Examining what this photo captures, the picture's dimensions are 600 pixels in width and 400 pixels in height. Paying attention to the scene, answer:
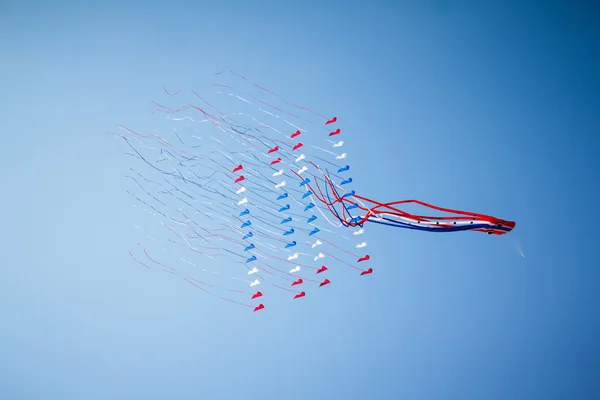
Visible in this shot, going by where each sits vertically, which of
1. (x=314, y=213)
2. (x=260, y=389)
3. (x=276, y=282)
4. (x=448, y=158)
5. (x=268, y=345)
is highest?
(x=448, y=158)

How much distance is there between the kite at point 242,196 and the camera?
268cm

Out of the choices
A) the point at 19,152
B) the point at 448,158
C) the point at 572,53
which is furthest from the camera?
the point at 572,53

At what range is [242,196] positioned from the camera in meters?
2.71

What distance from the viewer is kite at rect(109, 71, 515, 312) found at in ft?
8.80

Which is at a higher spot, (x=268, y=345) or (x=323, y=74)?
(x=323, y=74)

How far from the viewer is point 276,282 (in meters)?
2.75

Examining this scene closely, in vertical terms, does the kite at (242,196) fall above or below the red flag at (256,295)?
above

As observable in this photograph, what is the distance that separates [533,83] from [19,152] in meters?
2.65

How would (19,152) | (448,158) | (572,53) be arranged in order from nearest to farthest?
(19,152), (448,158), (572,53)

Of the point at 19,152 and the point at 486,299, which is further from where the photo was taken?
the point at 486,299

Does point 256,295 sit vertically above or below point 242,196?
below

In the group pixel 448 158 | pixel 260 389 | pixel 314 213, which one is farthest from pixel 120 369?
pixel 448 158

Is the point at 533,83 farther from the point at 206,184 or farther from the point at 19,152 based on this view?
the point at 19,152

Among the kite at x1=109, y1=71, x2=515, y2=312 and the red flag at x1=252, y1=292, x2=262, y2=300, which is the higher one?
the kite at x1=109, y1=71, x2=515, y2=312
